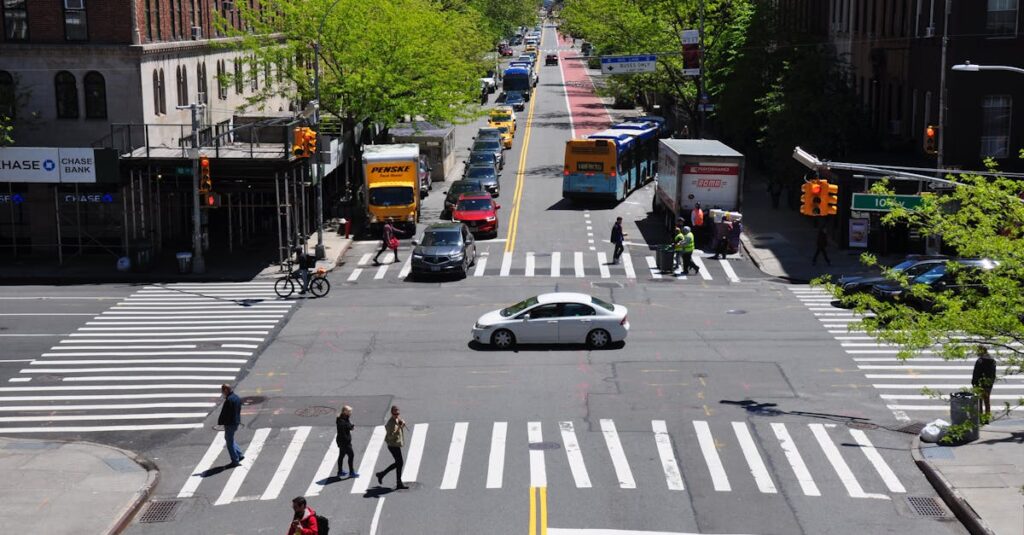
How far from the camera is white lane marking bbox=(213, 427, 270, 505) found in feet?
70.6

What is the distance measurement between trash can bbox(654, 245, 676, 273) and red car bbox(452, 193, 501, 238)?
915 cm

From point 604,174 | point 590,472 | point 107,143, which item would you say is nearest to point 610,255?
point 604,174

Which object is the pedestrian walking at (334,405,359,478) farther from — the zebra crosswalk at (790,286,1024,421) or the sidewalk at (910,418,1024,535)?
the sidewalk at (910,418,1024,535)

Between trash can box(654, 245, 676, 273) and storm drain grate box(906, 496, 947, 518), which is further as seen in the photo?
trash can box(654, 245, 676, 273)

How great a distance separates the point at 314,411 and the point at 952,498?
41.8 ft

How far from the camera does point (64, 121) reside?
47.6 m

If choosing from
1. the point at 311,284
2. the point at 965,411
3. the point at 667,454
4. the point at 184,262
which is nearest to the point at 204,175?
the point at 184,262

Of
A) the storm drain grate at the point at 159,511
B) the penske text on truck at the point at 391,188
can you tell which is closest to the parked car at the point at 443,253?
the penske text on truck at the point at 391,188

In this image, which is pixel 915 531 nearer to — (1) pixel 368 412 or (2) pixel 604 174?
(1) pixel 368 412

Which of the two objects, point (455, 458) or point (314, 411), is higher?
point (455, 458)

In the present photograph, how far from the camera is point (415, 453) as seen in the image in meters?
23.5

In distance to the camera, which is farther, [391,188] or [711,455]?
[391,188]

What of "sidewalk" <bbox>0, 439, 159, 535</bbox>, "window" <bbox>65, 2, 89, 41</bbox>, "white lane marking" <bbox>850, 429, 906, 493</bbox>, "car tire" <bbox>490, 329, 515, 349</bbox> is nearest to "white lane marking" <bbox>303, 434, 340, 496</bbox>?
"sidewalk" <bbox>0, 439, 159, 535</bbox>

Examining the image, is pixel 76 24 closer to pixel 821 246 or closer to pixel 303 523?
pixel 821 246
